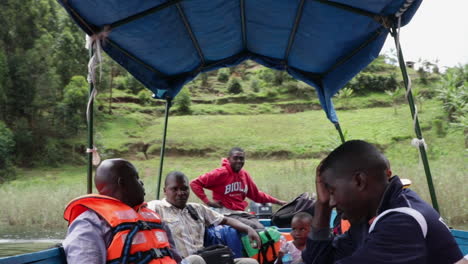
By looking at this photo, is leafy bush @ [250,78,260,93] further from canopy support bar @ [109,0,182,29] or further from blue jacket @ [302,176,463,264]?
blue jacket @ [302,176,463,264]

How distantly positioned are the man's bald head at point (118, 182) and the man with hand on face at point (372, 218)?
0.91 meters

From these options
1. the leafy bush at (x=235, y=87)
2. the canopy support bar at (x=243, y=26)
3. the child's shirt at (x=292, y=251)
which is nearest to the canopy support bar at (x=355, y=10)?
the canopy support bar at (x=243, y=26)

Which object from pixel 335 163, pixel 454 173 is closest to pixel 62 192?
pixel 454 173

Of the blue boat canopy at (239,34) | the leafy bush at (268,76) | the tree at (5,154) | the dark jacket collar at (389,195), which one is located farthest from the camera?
the leafy bush at (268,76)

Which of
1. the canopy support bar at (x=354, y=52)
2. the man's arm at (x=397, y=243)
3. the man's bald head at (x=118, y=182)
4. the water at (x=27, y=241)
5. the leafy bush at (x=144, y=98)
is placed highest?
the leafy bush at (x=144, y=98)

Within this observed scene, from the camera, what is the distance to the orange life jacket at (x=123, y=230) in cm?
190

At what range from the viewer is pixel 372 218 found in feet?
4.40

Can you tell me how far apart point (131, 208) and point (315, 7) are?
217 cm

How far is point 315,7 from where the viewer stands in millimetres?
3449

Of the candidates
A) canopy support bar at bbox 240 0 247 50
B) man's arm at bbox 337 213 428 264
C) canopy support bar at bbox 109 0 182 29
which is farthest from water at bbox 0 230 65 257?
man's arm at bbox 337 213 428 264

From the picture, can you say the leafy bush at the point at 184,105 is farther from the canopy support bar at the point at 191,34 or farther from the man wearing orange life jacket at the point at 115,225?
the man wearing orange life jacket at the point at 115,225

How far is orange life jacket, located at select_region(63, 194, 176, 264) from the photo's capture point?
1.90 metres

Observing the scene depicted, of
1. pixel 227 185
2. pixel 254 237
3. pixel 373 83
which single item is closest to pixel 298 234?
pixel 254 237

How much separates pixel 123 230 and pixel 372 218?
1061mm
